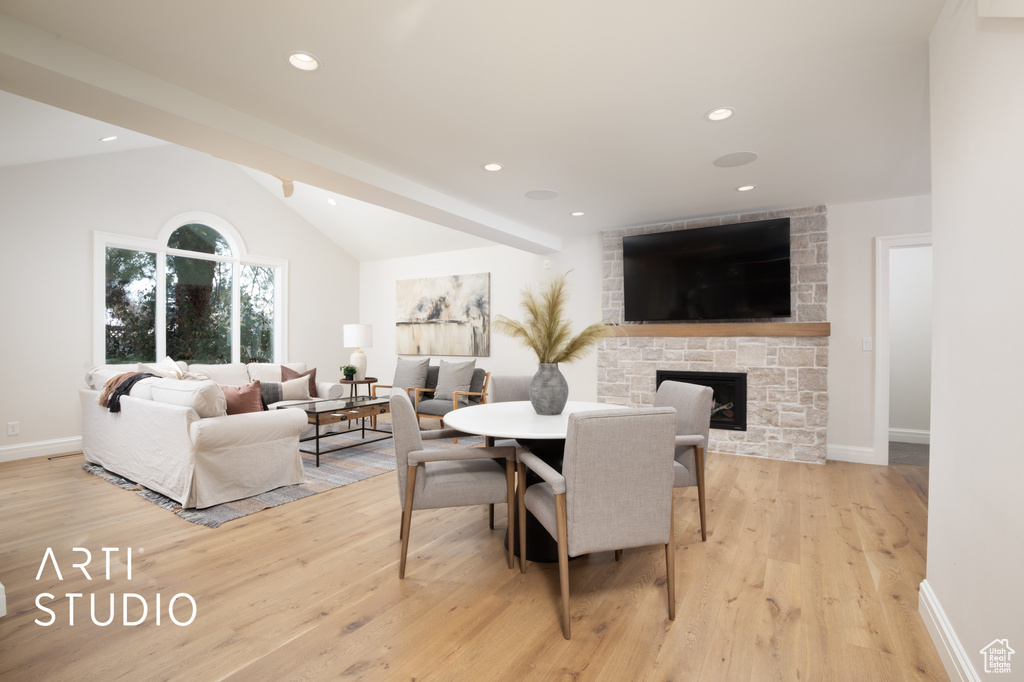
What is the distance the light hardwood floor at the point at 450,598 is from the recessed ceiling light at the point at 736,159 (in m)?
2.41

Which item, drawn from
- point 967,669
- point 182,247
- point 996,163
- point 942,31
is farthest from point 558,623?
point 182,247

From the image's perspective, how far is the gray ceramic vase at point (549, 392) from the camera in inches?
108

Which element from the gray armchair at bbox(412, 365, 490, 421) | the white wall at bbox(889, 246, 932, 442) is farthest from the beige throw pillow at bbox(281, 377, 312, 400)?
the white wall at bbox(889, 246, 932, 442)

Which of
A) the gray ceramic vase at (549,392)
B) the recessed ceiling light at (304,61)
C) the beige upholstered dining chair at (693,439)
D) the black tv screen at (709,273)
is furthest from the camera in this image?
the black tv screen at (709,273)

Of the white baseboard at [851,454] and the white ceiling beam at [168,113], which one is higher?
the white ceiling beam at [168,113]

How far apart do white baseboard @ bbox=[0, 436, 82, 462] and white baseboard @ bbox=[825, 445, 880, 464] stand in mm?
7360

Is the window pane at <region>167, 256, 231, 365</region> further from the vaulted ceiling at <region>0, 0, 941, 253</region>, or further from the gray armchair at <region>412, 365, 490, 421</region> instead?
the vaulted ceiling at <region>0, 0, 941, 253</region>

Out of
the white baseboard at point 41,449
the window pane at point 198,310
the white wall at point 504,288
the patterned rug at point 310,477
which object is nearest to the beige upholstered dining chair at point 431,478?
the patterned rug at point 310,477

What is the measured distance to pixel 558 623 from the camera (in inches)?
76.9

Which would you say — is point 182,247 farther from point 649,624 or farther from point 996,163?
point 996,163

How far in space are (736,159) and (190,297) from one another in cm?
627

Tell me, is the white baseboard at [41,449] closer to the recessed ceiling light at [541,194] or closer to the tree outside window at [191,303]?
the tree outside window at [191,303]

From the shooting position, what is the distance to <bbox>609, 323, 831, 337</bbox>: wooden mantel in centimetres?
450

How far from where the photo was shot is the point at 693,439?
8.43 feet
